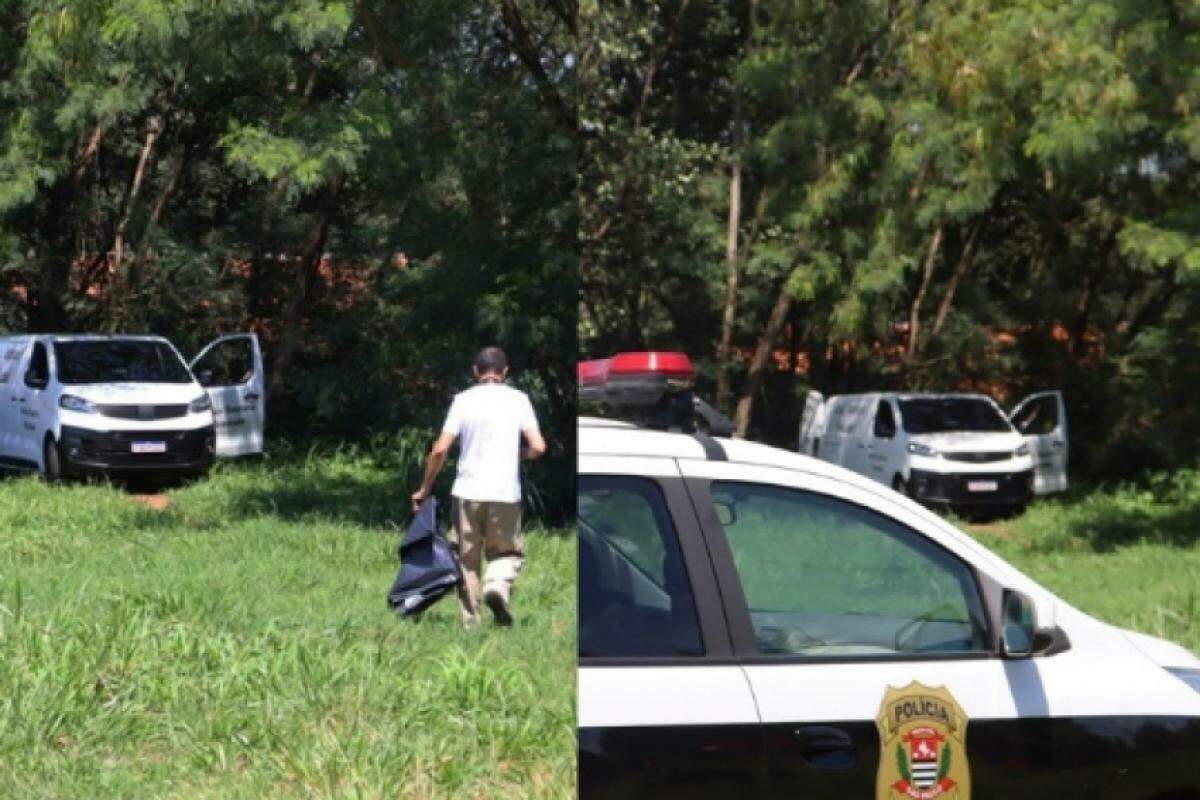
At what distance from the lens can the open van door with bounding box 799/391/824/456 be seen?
1591 millimetres

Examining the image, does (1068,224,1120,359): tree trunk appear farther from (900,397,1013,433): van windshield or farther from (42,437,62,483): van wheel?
(42,437,62,483): van wheel

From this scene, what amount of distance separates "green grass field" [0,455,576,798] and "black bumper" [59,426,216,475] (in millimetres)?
33

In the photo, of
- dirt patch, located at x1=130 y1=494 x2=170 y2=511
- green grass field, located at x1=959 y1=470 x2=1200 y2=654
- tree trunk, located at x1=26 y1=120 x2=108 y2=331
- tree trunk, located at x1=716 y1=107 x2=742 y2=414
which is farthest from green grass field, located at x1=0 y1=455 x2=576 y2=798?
green grass field, located at x1=959 y1=470 x2=1200 y2=654

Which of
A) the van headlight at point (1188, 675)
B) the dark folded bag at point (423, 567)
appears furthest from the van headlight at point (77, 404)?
the van headlight at point (1188, 675)

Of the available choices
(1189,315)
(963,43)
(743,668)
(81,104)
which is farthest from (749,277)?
(1189,315)

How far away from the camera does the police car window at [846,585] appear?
1.67 m

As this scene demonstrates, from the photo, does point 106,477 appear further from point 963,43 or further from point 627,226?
point 963,43

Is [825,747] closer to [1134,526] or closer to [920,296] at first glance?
[920,296]

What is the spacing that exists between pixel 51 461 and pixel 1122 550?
5.08 feet

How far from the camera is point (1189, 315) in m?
2.35

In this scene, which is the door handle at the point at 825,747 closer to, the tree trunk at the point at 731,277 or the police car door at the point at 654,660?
the police car door at the point at 654,660

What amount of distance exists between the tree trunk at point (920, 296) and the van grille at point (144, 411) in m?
0.97

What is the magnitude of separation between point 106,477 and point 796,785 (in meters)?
1.00

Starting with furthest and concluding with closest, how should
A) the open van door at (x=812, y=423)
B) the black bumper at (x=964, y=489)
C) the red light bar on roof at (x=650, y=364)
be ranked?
the black bumper at (x=964, y=489)
the open van door at (x=812, y=423)
the red light bar on roof at (x=650, y=364)
